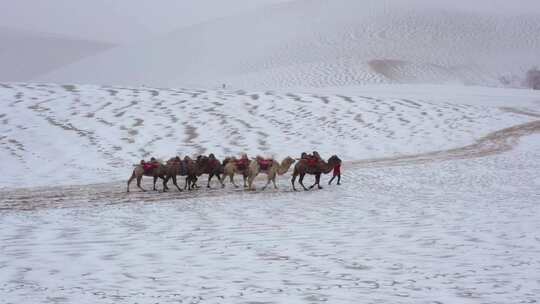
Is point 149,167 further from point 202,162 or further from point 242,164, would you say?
point 242,164

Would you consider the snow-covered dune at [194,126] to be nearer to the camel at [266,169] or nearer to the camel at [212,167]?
the camel at [212,167]

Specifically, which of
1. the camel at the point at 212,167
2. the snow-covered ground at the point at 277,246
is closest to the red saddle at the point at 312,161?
the snow-covered ground at the point at 277,246

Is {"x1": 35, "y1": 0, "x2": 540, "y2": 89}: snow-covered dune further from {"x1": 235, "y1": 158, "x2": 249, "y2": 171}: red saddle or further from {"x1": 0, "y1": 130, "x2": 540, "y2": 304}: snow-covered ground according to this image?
{"x1": 0, "y1": 130, "x2": 540, "y2": 304}: snow-covered ground

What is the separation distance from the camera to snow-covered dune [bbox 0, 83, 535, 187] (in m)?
21.9

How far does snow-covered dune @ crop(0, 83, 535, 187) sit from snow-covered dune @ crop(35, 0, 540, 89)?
3713cm

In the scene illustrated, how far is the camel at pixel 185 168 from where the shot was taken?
15828mm

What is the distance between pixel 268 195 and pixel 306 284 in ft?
25.9

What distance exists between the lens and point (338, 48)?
91.2 m

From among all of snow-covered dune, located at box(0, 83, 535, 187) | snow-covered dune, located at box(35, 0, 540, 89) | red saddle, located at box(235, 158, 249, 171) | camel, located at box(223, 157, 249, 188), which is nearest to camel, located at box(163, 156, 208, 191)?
camel, located at box(223, 157, 249, 188)

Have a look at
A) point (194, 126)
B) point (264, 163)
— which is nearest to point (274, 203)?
point (264, 163)

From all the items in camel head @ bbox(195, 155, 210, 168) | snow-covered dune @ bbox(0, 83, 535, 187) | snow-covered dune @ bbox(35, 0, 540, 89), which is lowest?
camel head @ bbox(195, 155, 210, 168)

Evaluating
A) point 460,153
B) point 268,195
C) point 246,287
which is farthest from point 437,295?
point 460,153

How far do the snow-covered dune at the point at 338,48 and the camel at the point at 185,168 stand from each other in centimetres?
5506

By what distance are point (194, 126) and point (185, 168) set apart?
39.4 ft
